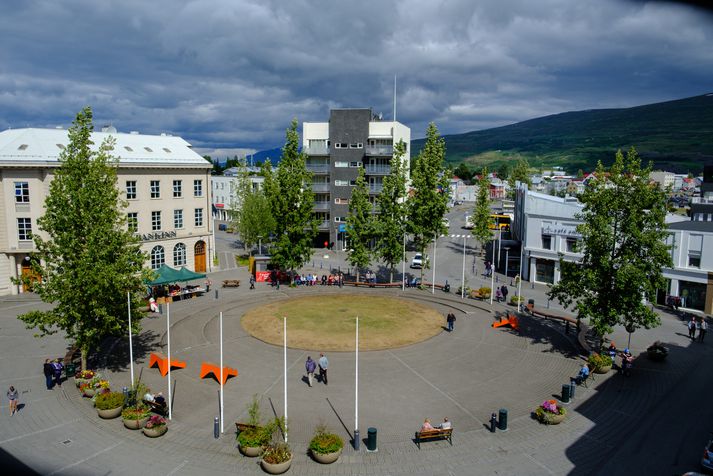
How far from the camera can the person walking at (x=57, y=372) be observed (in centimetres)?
2436

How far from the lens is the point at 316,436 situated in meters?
18.8

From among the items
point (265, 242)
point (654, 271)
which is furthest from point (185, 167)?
point (654, 271)

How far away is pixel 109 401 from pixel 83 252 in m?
7.62

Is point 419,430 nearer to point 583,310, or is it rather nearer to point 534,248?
point 583,310

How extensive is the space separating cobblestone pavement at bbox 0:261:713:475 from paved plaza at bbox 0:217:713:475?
79mm

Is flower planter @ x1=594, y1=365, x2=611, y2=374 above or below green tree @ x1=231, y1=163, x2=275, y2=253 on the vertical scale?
below

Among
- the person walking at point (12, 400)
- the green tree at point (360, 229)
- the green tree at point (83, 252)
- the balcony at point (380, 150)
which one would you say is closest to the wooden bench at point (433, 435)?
the green tree at point (83, 252)

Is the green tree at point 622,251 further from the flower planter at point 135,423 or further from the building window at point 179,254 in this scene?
the building window at point 179,254

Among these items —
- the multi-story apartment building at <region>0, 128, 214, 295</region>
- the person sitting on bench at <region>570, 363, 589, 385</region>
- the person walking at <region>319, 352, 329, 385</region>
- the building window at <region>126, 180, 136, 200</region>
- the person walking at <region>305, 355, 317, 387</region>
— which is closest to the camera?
the person walking at <region>305, 355, 317, 387</region>

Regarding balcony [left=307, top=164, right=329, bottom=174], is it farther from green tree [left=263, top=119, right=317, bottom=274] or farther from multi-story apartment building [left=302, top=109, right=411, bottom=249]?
green tree [left=263, top=119, right=317, bottom=274]

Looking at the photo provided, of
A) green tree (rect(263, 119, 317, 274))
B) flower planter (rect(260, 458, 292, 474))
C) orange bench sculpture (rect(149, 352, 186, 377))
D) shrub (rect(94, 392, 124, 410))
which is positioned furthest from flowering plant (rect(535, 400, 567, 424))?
green tree (rect(263, 119, 317, 274))

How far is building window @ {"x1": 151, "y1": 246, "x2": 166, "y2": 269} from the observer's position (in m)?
52.3

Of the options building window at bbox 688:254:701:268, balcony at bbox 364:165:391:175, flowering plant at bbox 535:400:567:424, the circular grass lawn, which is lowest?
the circular grass lawn

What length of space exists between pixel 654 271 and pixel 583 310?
14.4 feet
